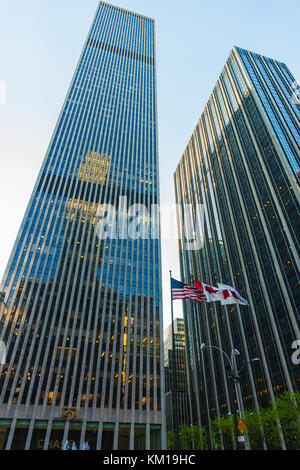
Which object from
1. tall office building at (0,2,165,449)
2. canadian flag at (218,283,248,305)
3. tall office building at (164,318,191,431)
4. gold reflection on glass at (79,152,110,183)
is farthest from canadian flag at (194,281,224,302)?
tall office building at (164,318,191,431)

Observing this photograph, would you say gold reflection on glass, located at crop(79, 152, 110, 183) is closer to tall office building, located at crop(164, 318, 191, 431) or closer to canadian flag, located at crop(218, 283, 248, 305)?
canadian flag, located at crop(218, 283, 248, 305)

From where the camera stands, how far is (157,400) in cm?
5809

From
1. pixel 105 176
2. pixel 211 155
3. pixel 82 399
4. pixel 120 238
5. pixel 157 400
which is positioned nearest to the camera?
pixel 82 399

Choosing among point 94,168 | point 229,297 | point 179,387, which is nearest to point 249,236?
point 94,168

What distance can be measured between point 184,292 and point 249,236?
7268 centimetres

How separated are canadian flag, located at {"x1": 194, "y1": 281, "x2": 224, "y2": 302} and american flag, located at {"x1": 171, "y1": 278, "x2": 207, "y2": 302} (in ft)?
1.27

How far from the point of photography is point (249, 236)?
298 ft

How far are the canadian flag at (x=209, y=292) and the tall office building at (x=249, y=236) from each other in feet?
115

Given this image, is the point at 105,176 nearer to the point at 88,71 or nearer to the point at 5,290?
the point at 5,290

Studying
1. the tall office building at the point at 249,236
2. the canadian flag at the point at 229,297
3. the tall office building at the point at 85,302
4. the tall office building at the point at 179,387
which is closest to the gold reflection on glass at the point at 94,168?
the tall office building at the point at 85,302

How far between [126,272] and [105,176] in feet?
112

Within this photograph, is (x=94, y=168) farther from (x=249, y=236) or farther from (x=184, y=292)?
(x=184, y=292)
